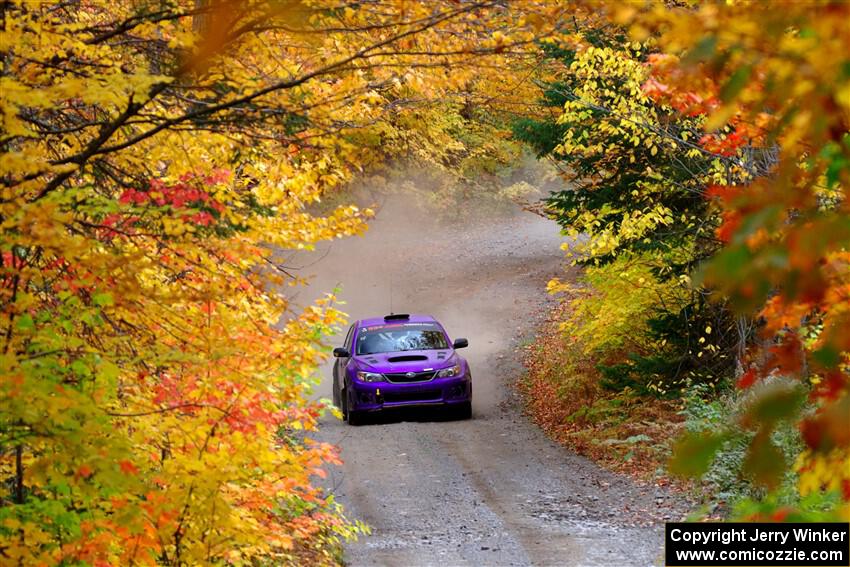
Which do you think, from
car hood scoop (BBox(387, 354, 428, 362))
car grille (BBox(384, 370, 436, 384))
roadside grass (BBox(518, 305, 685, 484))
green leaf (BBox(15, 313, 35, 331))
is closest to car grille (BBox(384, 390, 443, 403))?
car grille (BBox(384, 370, 436, 384))

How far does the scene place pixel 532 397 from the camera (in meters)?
19.2

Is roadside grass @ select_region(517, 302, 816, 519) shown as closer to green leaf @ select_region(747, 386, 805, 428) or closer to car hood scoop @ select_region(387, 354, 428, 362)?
car hood scoop @ select_region(387, 354, 428, 362)

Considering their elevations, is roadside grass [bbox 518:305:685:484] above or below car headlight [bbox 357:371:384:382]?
below

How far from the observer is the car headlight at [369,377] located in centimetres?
1560

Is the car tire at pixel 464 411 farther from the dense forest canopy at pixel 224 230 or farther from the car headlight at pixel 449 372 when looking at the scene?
the dense forest canopy at pixel 224 230

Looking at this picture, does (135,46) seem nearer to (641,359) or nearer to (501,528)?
(501,528)

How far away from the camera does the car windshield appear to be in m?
16.3

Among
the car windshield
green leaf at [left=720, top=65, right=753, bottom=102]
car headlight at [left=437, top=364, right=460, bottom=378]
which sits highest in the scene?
the car windshield

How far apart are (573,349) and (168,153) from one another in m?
13.6

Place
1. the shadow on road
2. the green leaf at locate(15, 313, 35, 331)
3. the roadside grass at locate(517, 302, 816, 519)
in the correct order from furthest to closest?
the shadow on road → the roadside grass at locate(517, 302, 816, 519) → the green leaf at locate(15, 313, 35, 331)

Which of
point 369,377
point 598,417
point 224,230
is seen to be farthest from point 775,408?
point 598,417

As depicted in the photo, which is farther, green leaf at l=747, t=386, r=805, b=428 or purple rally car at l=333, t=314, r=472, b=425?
purple rally car at l=333, t=314, r=472, b=425

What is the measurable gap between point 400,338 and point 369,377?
1.24 metres

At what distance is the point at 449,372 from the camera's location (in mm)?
15781
